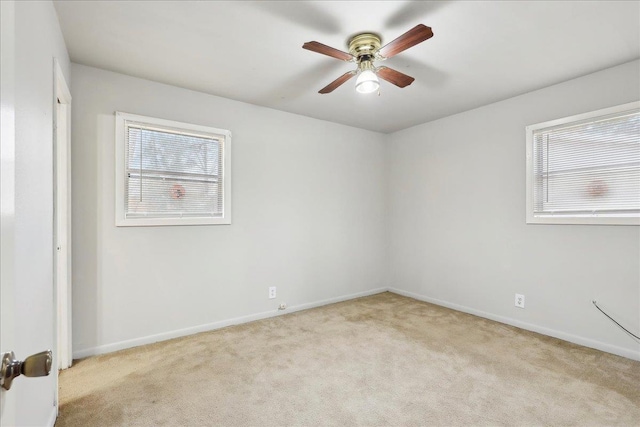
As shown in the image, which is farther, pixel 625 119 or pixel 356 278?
pixel 356 278

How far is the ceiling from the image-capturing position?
194cm

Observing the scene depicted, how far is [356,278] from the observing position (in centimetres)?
449

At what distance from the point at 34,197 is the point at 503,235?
13.0 feet

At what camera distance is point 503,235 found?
346cm

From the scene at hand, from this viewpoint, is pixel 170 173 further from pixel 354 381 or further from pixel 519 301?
pixel 519 301

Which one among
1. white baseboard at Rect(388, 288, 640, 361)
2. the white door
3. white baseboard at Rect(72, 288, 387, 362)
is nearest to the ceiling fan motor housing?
the white door

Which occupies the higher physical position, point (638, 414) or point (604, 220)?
point (604, 220)

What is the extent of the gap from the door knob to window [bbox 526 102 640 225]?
3.72 meters

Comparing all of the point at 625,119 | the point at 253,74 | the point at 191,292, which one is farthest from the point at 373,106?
Result: the point at 191,292

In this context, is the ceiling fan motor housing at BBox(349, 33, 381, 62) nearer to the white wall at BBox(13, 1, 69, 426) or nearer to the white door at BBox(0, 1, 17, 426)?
the white wall at BBox(13, 1, 69, 426)

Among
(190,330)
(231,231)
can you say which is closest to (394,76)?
(231,231)

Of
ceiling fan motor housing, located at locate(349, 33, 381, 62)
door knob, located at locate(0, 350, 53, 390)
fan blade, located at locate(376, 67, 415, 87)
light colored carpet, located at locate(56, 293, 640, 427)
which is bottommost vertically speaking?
light colored carpet, located at locate(56, 293, 640, 427)

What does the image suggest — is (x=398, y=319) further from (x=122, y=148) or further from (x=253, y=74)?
(x=122, y=148)

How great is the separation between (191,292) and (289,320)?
1.11m
